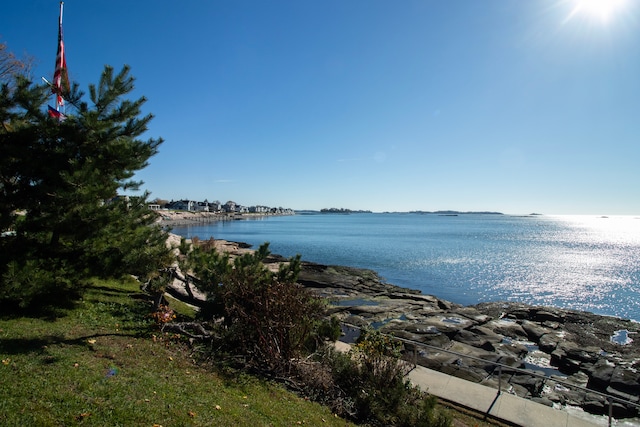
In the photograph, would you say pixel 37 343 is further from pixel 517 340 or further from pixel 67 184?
pixel 517 340

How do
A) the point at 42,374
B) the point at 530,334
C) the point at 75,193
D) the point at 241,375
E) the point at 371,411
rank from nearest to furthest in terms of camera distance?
the point at 42,374 < the point at 371,411 < the point at 241,375 < the point at 75,193 < the point at 530,334

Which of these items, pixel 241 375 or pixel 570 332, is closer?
pixel 241 375

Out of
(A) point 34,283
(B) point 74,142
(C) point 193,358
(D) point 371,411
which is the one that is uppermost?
(B) point 74,142

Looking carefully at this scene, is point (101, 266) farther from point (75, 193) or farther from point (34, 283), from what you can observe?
point (75, 193)

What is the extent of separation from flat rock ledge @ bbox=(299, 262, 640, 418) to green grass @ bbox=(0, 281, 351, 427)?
577 cm

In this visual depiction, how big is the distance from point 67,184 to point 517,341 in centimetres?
2302

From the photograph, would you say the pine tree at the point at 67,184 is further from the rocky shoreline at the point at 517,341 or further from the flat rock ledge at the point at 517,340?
the flat rock ledge at the point at 517,340

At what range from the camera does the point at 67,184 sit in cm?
969

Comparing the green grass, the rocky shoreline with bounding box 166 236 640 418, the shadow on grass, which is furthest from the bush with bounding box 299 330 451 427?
the shadow on grass

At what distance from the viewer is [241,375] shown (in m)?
8.28

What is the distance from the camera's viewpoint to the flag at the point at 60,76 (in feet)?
33.0

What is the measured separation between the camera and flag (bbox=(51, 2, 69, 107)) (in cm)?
1005

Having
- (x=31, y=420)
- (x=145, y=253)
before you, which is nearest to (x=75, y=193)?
(x=145, y=253)

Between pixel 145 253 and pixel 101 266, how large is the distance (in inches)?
48.9
